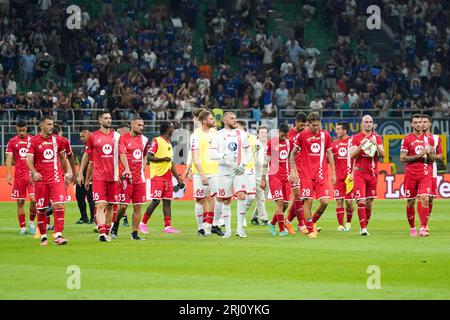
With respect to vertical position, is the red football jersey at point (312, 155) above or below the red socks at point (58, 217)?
above

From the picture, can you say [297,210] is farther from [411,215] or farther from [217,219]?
[411,215]

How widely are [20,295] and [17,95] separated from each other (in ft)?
96.3

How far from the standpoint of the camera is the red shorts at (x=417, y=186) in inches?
890

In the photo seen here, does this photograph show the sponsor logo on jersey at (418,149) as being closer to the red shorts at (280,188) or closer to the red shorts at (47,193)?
the red shorts at (280,188)

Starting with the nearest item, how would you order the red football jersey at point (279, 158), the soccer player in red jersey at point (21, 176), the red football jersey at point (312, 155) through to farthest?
the red football jersey at point (312, 155)
the red football jersey at point (279, 158)
the soccer player in red jersey at point (21, 176)

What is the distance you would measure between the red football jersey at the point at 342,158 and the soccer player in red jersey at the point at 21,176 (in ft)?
23.4

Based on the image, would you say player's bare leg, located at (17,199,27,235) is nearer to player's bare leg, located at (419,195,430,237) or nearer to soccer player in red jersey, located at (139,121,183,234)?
soccer player in red jersey, located at (139,121,183,234)

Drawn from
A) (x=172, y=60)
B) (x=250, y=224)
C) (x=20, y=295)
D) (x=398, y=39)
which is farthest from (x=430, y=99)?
(x=20, y=295)

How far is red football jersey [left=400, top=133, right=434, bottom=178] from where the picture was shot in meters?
22.7

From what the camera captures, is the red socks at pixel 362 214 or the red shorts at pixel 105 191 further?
the red socks at pixel 362 214

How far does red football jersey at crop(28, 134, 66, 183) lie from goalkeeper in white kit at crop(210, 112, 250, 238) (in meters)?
3.25

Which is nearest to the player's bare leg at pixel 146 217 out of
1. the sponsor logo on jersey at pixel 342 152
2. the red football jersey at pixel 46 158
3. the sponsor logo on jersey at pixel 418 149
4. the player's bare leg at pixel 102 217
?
the player's bare leg at pixel 102 217

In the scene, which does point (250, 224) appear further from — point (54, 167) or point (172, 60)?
point (172, 60)

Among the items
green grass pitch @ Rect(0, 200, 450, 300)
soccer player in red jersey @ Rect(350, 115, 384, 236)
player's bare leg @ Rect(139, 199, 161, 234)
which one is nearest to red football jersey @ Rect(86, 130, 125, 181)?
green grass pitch @ Rect(0, 200, 450, 300)
